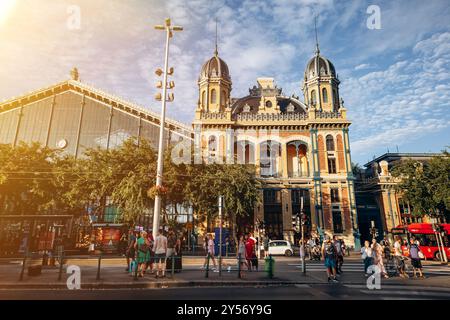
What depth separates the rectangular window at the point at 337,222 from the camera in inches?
1284

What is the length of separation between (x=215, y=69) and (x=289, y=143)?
15436 mm

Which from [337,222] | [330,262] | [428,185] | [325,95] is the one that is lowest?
[330,262]

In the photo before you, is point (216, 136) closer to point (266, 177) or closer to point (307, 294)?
point (266, 177)

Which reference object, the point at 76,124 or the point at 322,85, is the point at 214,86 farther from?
the point at 76,124

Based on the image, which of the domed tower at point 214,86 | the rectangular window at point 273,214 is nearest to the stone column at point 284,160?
the rectangular window at point 273,214

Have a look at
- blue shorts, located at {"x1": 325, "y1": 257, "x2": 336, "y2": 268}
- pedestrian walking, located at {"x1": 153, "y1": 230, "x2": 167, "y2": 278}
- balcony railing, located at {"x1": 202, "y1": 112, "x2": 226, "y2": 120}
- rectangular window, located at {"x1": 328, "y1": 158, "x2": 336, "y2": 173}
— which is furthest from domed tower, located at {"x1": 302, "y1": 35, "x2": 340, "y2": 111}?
pedestrian walking, located at {"x1": 153, "y1": 230, "x2": 167, "y2": 278}

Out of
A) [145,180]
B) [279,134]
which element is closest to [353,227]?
[279,134]

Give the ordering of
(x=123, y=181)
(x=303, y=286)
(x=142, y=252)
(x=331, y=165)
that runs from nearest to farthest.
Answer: (x=303, y=286) → (x=142, y=252) → (x=123, y=181) → (x=331, y=165)

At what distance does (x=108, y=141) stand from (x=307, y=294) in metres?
37.0

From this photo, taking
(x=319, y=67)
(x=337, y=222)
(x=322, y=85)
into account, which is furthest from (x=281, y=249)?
(x=319, y=67)

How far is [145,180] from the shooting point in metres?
23.3

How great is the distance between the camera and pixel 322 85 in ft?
127

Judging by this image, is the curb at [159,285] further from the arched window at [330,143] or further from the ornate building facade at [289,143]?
the arched window at [330,143]

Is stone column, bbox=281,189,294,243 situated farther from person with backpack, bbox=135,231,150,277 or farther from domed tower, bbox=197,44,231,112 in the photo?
person with backpack, bbox=135,231,150,277
